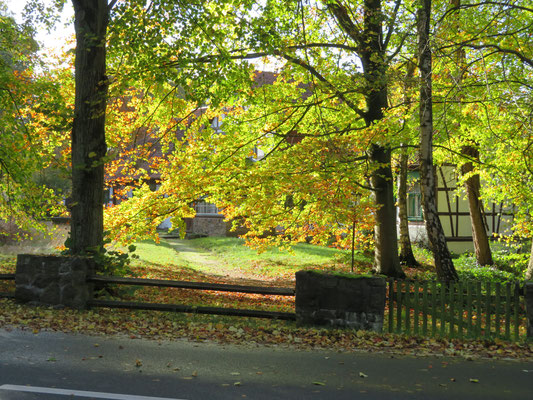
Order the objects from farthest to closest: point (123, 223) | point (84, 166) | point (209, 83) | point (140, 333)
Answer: point (123, 223)
point (209, 83)
point (84, 166)
point (140, 333)

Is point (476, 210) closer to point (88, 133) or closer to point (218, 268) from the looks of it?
point (218, 268)

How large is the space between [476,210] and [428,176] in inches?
397

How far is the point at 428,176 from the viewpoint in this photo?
37.7ft

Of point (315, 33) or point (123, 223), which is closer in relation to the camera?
point (123, 223)

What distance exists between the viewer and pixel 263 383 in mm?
5512

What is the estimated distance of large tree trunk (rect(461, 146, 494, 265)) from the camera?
64.9 feet

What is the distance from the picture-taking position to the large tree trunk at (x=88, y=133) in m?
10.4

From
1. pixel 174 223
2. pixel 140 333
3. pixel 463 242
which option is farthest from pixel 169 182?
pixel 463 242

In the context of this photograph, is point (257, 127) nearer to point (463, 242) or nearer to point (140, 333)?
point (140, 333)

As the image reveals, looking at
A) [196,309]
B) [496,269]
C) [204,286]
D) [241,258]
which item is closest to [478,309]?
[204,286]

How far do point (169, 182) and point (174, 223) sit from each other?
1.13m

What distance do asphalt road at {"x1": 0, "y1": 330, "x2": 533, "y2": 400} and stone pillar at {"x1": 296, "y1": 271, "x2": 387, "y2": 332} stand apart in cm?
110

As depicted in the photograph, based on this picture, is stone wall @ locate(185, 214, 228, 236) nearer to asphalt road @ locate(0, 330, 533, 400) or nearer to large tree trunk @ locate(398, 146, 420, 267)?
large tree trunk @ locate(398, 146, 420, 267)

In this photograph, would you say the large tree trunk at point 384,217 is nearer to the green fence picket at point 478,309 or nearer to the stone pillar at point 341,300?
the green fence picket at point 478,309
